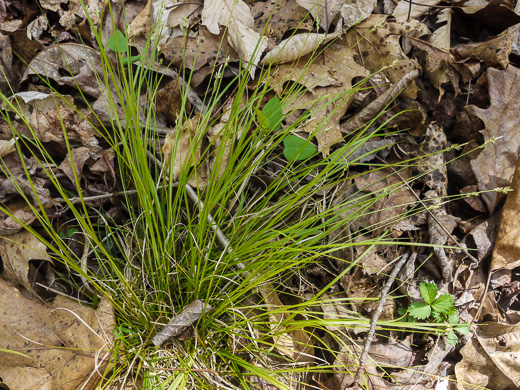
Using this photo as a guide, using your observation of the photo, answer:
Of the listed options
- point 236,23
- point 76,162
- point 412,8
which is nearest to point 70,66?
point 76,162

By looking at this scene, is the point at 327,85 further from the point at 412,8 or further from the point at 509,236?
the point at 509,236

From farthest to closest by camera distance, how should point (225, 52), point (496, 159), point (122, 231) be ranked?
point (225, 52)
point (496, 159)
point (122, 231)

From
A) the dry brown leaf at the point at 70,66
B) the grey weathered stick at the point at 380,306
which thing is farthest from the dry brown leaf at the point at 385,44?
the dry brown leaf at the point at 70,66

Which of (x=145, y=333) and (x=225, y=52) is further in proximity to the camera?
(x=225, y=52)

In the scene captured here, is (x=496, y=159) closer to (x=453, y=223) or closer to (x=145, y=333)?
(x=453, y=223)

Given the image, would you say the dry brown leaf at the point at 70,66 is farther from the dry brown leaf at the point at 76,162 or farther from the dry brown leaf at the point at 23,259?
the dry brown leaf at the point at 23,259

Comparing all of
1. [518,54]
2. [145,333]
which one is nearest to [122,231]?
[145,333]

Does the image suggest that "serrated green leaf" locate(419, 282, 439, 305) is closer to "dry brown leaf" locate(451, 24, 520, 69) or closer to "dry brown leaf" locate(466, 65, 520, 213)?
"dry brown leaf" locate(466, 65, 520, 213)
